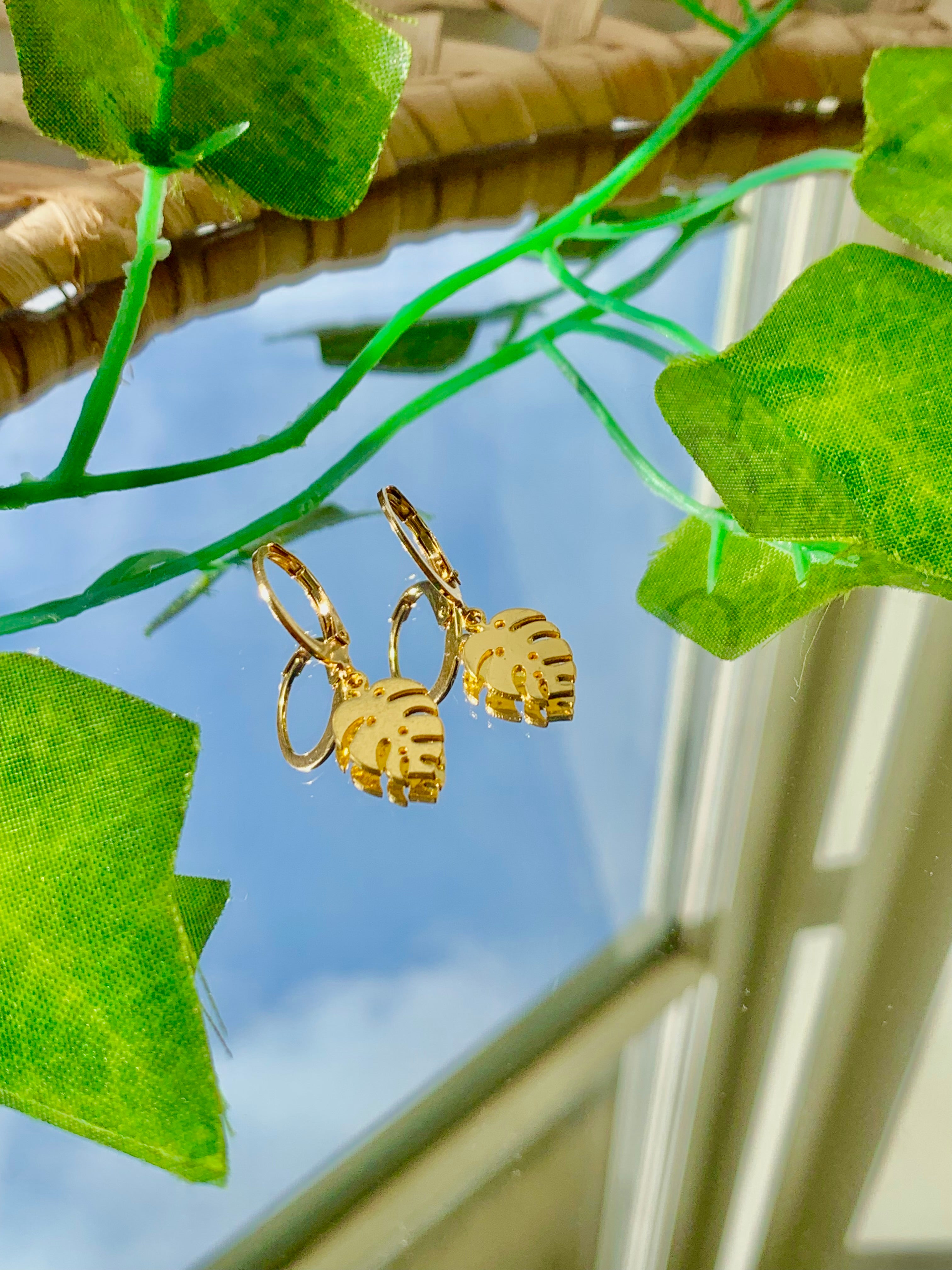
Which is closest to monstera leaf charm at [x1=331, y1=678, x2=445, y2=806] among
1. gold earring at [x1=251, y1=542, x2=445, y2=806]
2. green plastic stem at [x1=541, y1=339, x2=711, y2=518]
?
gold earring at [x1=251, y1=542, x2=445, y2=806]

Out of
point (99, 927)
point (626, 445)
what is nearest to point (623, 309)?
point (626, 445)

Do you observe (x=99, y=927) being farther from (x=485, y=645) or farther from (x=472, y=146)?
(x=472, y=146)

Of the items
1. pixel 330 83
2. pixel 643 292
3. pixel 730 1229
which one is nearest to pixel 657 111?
pixel 643 292

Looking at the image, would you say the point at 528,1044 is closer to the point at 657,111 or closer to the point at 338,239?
the point at 338,239

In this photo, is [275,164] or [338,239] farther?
[338,239]

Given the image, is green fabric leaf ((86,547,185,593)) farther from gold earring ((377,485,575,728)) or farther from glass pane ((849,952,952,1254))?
glass pane ((849,952,952,1254))

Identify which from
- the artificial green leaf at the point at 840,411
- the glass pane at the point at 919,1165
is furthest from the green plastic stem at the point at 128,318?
the glass pane at the point at 919,1165
